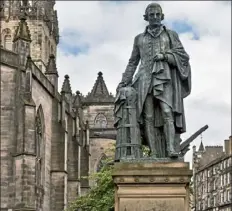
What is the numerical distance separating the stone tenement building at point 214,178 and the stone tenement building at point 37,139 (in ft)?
105

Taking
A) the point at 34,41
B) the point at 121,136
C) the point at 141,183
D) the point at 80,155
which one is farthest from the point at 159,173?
the point at 34,41

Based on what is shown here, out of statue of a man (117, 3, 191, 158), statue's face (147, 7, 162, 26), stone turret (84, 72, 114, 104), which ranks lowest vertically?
statue of a man (117, 3, 191, 158)

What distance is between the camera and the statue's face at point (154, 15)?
938 cm

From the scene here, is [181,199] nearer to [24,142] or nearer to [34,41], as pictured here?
[24,142]

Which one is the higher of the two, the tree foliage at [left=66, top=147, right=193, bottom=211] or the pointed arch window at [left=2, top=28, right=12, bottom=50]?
the pointed arch window at [left=2, top=28, right=12, bottom=50]

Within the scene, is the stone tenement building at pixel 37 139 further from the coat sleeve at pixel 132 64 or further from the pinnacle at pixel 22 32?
the coat sleeve at pixel 132 64

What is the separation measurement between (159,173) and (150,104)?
113 cm

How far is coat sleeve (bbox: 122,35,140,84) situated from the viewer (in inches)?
376

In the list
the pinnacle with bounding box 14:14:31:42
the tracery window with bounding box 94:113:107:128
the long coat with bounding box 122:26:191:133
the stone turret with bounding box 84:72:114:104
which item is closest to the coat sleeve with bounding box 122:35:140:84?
the long coat with bounding box 122:26:191:133

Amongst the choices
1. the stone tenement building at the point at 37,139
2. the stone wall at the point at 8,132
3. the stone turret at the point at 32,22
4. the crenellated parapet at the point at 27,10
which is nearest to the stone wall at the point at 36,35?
the stone turret at the point at 32,22

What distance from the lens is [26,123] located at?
33.4 m

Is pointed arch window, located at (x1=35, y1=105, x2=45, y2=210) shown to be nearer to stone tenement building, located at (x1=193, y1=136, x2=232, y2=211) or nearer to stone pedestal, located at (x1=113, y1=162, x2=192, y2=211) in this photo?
stone pedestal, located at (x1=113, y1=162, x2=192, y2=211)

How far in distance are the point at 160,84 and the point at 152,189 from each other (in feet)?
4.96

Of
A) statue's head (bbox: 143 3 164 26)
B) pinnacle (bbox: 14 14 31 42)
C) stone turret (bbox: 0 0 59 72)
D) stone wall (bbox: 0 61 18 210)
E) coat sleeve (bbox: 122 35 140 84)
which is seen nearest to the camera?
statue's head (bbox: 143 3 164 26)
